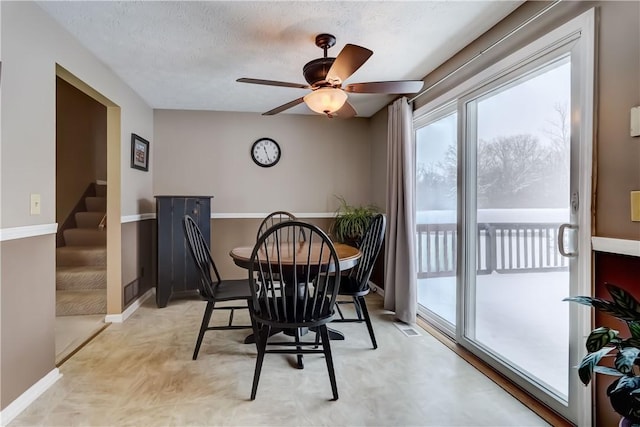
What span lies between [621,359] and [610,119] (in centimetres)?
102

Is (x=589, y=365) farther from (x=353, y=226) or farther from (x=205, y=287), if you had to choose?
(x=353, y=226)

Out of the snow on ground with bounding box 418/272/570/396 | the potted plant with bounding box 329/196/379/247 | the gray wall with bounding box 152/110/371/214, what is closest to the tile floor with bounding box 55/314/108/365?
the gray wall with bounding box 152/110/371/214

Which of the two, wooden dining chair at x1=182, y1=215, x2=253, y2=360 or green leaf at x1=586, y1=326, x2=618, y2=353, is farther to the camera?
wooden dining chair at x1=182, y1=215, x2=253, y2=360

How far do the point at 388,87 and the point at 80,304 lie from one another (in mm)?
3455

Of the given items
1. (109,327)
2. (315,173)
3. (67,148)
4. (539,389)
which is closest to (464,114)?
(539,389)

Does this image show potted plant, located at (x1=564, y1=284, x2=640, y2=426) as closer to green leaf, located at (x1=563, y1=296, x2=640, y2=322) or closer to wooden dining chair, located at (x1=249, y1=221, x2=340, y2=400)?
green leaf, located at (x1=563, y1=296, x2=640, y2=322)

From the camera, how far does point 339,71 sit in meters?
1.97

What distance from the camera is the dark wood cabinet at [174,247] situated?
356 cm

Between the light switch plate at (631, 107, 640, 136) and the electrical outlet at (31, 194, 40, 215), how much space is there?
298 centimetres

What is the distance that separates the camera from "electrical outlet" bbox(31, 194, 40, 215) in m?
1.92

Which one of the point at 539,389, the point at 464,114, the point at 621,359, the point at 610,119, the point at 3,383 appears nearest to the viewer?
the point at 621,359

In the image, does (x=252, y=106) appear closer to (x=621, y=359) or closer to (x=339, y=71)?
(x=339, y=71)

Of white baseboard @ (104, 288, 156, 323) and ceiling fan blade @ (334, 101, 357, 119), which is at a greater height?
ceiling fan blade @ (334, 101, 357, 119)

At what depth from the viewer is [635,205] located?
132cm
